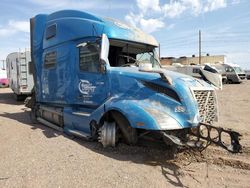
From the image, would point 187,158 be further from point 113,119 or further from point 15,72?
point 15,72

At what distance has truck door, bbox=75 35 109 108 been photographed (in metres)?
6.65

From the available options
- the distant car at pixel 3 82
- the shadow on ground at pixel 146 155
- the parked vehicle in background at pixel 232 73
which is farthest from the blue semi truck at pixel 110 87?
the parked vehicle in background at pixel 232 73

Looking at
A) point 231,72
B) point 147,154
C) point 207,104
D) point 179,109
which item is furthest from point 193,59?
point 179,109

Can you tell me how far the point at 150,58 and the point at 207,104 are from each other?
2.39 m

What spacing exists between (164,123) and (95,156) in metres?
1.54

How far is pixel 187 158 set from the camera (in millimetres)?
5930

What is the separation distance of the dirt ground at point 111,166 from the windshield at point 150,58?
231 centimetres

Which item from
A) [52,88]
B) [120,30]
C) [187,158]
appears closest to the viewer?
[187,158]

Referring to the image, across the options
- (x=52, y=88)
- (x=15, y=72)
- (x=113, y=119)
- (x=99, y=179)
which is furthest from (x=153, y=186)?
(x=15, y=72)

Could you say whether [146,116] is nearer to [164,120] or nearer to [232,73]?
[164,120]

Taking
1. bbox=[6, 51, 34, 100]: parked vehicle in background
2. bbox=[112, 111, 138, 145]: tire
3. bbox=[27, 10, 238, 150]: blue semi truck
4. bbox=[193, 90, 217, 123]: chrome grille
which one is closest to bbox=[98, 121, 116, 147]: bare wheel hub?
bbox=[27, 10, 238, 150]: blue semi truck

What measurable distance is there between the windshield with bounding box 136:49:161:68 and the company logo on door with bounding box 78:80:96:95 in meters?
1.35

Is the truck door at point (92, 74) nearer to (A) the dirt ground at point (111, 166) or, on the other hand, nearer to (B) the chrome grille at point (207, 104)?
(A) the dirt ground at point (111, 166)

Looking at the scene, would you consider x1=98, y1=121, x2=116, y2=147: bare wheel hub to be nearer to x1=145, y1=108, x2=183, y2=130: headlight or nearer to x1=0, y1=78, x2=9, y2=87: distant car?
x1=145, y1=108, x2=183, y2=130: headlight
